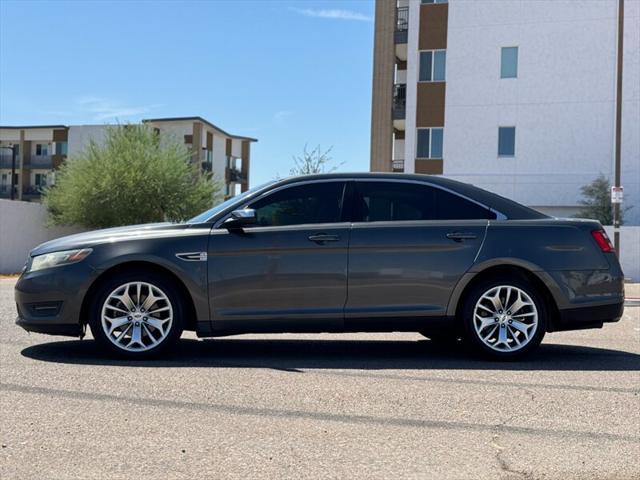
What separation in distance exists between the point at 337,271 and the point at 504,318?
62.4 inches

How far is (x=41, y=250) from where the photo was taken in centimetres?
688

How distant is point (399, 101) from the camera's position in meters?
33.7

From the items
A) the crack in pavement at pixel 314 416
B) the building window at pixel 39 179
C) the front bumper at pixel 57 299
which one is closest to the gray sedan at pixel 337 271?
the front bumper at pixel 57 299

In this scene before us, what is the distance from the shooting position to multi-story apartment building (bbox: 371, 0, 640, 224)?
29.0 meters

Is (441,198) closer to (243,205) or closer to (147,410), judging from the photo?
(243,205)

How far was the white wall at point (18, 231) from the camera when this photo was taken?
28688mm

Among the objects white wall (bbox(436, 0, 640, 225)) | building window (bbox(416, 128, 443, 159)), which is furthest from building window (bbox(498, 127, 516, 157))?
building window (bbox(416, 128, 443, 159))

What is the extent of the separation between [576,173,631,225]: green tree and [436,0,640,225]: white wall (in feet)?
2.93

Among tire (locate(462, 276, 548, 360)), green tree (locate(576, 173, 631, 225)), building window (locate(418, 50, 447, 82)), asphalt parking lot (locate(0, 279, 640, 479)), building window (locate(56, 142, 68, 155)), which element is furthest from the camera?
building window (locate(56, 142, 68, 155))

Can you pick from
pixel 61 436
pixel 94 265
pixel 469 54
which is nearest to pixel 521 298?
pixel 94 265

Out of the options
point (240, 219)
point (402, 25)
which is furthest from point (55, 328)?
point (402, 25)

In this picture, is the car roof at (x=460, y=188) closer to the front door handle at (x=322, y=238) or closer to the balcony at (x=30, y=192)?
the front door handle at (x=322, y=238)

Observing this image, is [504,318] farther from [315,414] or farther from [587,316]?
[315,414]

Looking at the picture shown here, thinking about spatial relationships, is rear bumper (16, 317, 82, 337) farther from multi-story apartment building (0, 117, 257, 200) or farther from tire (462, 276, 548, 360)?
multi-story apartment building (0, 117, 257, 200)
